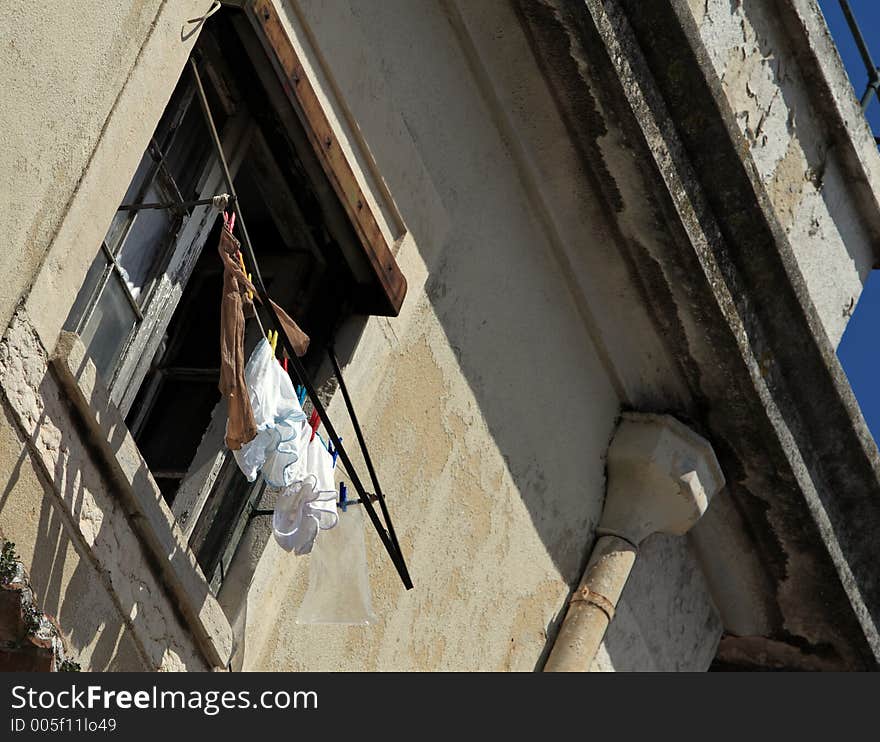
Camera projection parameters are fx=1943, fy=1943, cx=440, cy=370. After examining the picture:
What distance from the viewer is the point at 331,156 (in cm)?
598

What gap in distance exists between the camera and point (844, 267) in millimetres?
8375

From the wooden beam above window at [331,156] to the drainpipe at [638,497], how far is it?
63.1 inches

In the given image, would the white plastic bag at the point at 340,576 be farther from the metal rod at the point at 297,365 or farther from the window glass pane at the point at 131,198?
the window glass pane at the point at 131,198

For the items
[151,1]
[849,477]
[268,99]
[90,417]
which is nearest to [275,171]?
[268,99]

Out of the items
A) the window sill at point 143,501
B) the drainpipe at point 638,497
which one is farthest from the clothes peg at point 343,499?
the drainpipe at point 638,497

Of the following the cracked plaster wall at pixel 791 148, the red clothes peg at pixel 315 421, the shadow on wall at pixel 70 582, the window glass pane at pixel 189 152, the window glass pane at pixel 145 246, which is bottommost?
the shadow on wall at pixel 70 582

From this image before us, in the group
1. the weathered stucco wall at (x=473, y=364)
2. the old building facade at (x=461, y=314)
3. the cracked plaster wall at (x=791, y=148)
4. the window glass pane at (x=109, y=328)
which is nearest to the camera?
the old building facade at (x=461, y=314)

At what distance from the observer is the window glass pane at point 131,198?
5.58m

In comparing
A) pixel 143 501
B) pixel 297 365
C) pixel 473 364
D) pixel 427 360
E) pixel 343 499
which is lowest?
pixel 143 501

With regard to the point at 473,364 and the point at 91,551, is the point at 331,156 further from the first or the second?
the point at 91,551

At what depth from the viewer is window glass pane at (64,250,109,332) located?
17.7 ft

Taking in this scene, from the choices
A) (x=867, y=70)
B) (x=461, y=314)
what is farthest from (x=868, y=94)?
(x=461, y=314)

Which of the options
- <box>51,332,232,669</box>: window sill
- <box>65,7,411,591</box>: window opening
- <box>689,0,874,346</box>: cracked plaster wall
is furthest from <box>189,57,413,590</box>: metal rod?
<box>689,0,874,346</box>: cracked plaster wall

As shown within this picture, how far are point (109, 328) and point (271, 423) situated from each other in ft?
1.90
